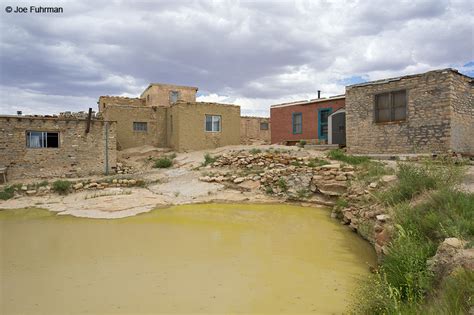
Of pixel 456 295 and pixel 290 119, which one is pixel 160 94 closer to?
pixel 290 119

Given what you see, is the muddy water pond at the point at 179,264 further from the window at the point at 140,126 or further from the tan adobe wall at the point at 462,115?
the window at the point at 140,126

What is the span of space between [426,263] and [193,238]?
17.6 ft

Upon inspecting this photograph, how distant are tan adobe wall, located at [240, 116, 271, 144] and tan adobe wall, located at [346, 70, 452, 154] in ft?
44.2

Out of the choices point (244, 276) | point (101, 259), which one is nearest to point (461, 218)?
point (244, 276)

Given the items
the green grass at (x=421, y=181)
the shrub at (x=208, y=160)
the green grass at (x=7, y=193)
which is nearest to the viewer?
the green grass at (x=421, y=181)

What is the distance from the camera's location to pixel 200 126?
21.7 metres

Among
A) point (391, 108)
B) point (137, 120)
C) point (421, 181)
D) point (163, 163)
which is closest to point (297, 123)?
point (391, 108)

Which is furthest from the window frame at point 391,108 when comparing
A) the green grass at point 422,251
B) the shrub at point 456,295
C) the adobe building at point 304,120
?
the shrub at point 456,295

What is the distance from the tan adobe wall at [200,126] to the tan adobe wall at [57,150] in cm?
425

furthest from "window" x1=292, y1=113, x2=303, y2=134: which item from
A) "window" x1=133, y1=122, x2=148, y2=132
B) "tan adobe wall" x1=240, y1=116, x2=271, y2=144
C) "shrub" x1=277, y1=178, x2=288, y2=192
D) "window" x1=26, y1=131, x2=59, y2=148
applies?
"window" x1=26, y1=131, x2=59, y2=148

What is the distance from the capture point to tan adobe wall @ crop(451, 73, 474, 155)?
1329cm

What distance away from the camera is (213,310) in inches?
176

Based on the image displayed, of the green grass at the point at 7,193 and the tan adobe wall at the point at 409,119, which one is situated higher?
the tan adobe wall at the point at 409,119

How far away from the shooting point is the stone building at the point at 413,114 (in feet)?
43.5
